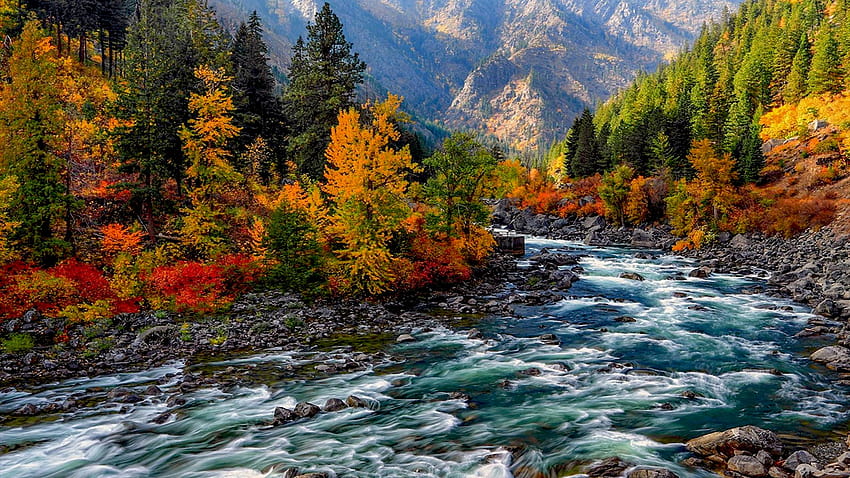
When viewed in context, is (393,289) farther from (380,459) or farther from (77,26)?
(77,26)

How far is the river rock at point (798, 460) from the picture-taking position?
839cm

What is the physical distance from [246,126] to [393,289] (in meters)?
29.1

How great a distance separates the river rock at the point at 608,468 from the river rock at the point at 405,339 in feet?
32.7

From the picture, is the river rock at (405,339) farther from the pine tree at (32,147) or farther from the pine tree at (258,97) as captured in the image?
the pine tree at (258,97)

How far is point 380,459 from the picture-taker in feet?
31.8

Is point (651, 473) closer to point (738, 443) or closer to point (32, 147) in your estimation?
point (738, 443)

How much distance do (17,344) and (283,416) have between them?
11.4 m

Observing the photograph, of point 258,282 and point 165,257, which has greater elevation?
point 165,257

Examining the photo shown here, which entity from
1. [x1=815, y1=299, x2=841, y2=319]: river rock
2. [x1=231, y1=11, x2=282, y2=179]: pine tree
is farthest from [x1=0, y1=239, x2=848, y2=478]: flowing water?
[x1=231, y1=11, x2=282, y2=179]: pine tree

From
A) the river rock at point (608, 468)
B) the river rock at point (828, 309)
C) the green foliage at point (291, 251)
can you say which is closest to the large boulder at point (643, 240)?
the river rock at point (828, 309)

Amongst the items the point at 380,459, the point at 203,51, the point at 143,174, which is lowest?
the point at 380,459

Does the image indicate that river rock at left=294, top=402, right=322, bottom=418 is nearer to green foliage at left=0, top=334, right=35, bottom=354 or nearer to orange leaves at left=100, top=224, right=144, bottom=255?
green foliage at left=0, top=334, right=35, bottom=354

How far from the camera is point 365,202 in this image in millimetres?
23375

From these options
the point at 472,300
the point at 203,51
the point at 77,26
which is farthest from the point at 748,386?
the point at 77,26
